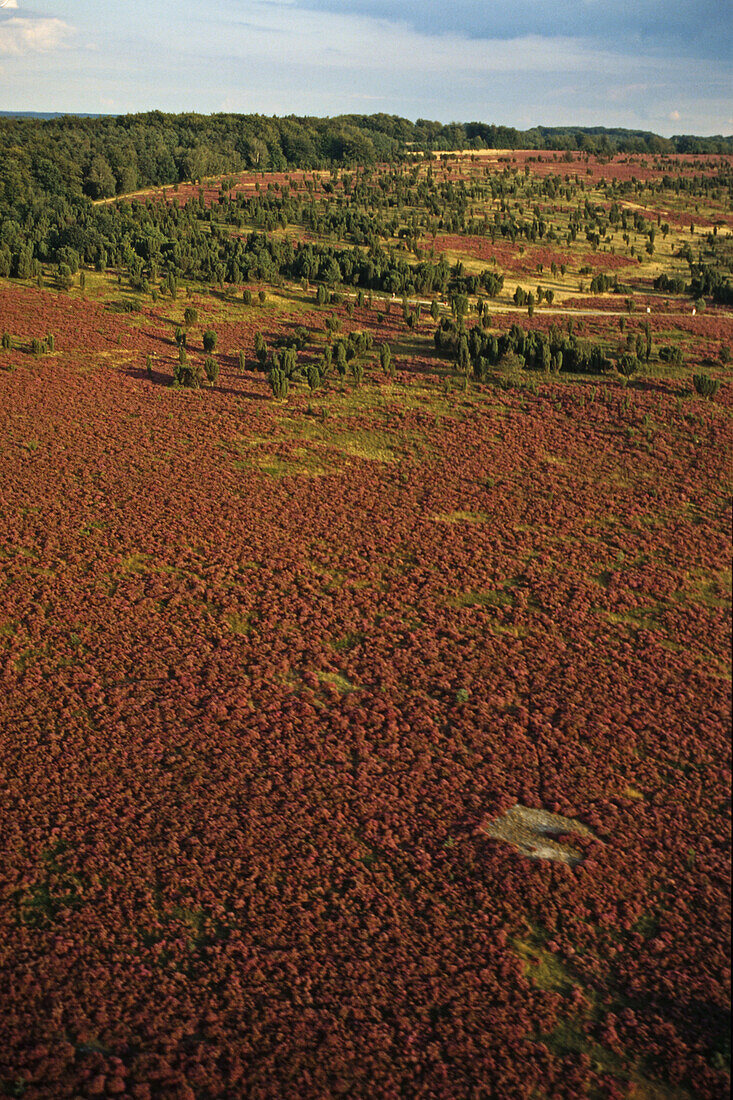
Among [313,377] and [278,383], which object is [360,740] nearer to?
[278,383]

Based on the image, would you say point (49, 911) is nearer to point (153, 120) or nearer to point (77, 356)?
point (77, 356)

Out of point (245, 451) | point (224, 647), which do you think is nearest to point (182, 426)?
point (245, 451)

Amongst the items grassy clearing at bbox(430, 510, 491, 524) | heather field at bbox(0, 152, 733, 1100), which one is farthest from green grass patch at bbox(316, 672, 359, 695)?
grassy clearing at bbox(430, 510, 491, 524)

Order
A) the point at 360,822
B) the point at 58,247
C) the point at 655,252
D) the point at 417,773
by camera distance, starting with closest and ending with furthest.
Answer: the point at 360,822 → the point at 417,773 → the point at 58,247 → the point at 655,252

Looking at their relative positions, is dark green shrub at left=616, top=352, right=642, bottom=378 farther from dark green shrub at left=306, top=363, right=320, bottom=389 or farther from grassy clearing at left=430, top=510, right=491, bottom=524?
grassy clearing at left=430, top=510, right=491, bottom=524

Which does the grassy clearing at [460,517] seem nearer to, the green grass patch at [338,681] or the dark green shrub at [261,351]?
the green grass patch at [338,681]

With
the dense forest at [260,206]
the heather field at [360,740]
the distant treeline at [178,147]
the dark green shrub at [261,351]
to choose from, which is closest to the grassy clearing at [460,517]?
the heather field at [360,740]

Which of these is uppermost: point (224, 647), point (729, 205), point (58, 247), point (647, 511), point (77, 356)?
point (729, 205)
